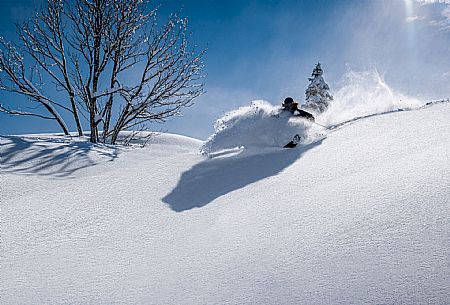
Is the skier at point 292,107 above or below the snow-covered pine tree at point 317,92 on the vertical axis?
below

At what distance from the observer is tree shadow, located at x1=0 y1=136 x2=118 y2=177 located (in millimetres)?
4031

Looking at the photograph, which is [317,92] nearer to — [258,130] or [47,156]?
[258,130]

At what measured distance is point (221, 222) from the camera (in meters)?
2.45

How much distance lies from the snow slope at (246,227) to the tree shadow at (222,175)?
1.0 inches

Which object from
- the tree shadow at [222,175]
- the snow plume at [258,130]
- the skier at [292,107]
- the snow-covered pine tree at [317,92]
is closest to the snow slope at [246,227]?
the tree shadow at [222,175]

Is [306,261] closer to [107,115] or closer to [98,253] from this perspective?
[98,253]

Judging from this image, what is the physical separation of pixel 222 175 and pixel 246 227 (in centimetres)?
145

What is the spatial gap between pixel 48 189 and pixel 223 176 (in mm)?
1864

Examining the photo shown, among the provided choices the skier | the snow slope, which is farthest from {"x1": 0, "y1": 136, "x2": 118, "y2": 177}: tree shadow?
the skier

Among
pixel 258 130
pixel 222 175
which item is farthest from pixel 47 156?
pixel 258 130

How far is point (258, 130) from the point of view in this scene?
4586 mm

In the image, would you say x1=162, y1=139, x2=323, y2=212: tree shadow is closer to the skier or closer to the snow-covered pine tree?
the skier

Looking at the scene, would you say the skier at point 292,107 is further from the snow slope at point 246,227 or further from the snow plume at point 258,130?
the snow slope at point 246,227

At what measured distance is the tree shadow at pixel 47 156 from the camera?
4031mm
